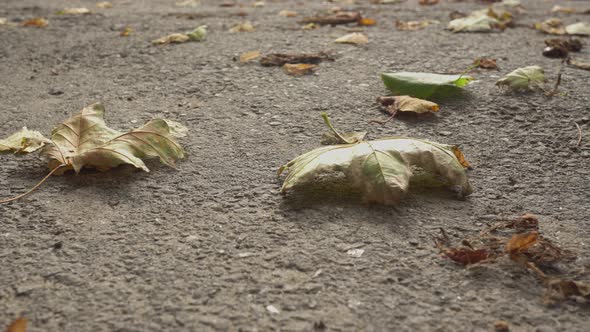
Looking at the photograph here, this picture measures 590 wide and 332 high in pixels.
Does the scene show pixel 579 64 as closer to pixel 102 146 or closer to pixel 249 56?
pixel 249 56

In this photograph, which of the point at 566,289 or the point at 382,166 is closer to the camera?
the point at 566,289

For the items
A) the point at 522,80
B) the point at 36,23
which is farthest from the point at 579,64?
the point at 36,23

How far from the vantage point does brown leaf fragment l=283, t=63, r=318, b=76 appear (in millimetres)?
2637

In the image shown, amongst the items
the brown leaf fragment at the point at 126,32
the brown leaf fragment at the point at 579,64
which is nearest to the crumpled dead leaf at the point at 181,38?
the brown leaf fragment at the point at 126,32

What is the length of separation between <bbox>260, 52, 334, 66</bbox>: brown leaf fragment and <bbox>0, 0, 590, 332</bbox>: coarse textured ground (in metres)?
0.08

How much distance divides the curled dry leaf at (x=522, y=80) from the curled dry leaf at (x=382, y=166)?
0.88 meters

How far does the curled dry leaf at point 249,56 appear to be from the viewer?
9.48ft

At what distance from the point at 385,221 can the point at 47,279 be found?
0.74 meters

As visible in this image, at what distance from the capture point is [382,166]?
1380mm

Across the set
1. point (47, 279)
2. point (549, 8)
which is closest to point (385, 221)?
point (47, 279)

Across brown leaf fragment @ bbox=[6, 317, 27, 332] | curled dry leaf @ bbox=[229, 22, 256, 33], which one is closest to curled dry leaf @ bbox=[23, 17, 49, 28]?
curled dry leaf @ bbox=[229, 22, 256, 33]

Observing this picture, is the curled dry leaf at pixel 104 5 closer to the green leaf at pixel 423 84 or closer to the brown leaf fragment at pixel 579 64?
the green leaf at pixel 423 84

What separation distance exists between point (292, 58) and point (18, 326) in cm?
208

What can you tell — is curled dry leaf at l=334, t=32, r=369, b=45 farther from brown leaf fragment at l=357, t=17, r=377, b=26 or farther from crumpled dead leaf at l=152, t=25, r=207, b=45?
crumpled dead leaf at l=152, t=25, r=207, b=45
